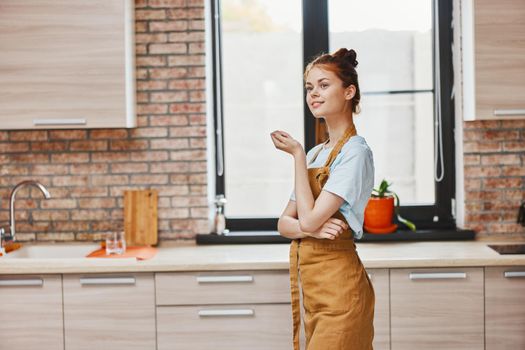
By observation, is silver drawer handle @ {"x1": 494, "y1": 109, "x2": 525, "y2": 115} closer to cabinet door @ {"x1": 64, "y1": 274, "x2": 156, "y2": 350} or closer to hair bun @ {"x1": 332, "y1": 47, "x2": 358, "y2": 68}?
hair bun @ {"x1": 332, "y1": 47, "x2": 358, "y2": 68}

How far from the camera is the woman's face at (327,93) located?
96.2 inches

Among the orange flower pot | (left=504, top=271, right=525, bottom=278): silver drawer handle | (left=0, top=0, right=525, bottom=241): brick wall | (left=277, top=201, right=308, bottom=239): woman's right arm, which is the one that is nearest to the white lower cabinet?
(left=277, top=201, right=308, bottom=239): woman's right arm

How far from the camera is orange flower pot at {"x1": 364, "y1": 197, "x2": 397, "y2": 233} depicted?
3576mm

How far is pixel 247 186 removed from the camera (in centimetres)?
384

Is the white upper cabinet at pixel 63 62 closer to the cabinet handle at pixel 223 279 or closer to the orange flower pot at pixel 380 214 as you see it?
the cabinet handle at pixel 223 279

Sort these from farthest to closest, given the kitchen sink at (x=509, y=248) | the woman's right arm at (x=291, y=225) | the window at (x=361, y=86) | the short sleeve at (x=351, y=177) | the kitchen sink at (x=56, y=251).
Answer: the window at (x=361, y=86) → the kitchen sink at (x=56, y=251) → the kitchen sink at (x=509, y=248) → the woman's right arm at (x=291, y=225) → the short sleeve at (x=351, y=177)

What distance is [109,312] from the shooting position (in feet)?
10.2

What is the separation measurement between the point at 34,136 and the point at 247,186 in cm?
121

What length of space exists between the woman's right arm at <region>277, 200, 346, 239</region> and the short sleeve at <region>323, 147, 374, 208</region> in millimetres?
100

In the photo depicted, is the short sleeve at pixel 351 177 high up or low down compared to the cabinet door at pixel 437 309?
up

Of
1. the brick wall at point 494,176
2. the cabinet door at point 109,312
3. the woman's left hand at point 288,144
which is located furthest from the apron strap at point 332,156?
the brick wall at point 494,176

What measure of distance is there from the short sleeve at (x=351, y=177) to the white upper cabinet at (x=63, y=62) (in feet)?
4.51

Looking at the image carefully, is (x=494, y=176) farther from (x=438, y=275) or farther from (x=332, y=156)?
(x=332, y=156)

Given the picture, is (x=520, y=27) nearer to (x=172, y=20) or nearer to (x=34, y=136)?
(x=172, y=20)
